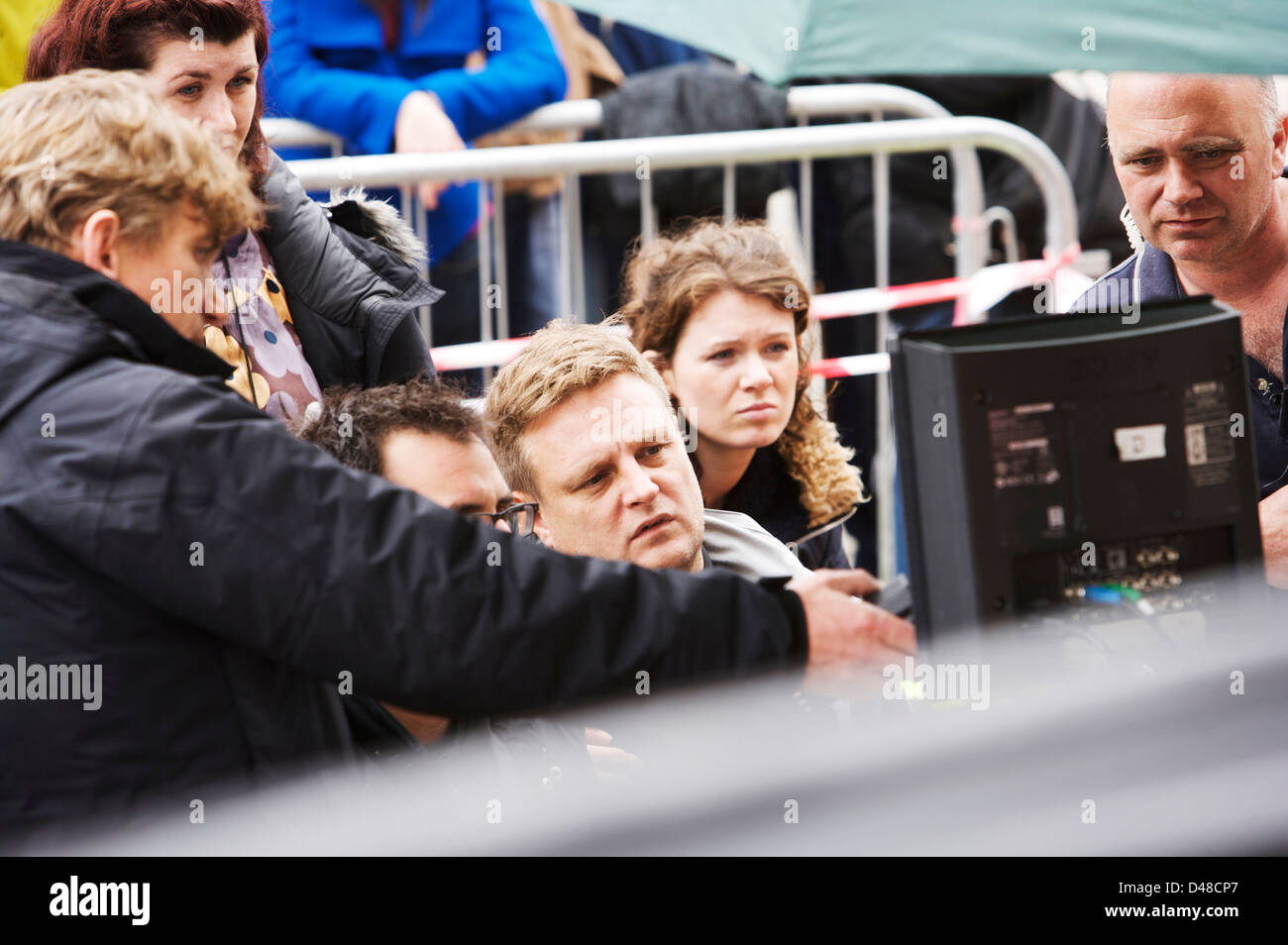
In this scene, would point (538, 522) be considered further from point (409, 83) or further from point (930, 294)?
point (930, 294)

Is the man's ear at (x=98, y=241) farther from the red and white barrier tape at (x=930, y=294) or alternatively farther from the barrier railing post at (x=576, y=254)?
the red and white barrier tape at (x=930, y=294)

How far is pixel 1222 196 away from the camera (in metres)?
2.70

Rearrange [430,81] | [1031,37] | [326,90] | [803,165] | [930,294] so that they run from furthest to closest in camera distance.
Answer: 1. [930,294]
2. [803,165]
3. [430,81]
4. [326,90]
5. [1031,37]

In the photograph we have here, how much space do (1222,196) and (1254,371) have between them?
1.03 ft

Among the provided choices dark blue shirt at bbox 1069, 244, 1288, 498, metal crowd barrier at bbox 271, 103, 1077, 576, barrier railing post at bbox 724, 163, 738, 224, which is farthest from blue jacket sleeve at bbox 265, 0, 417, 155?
dark blue shirt at bbox 1069, 244, 1288, 498

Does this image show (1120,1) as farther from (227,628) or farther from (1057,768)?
(227,628)

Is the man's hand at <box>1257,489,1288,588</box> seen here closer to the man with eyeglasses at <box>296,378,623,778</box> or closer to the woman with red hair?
the man with eyeglasses at <box>296,378,623,778</box>

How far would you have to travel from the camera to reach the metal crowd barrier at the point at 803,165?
Answer: 4055mm

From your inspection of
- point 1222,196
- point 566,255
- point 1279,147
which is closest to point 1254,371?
point 1222,196

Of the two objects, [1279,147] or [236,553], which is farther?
[1279,147]

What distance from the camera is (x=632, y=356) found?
2578 mm

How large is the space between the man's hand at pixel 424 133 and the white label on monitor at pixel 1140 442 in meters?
2.71
